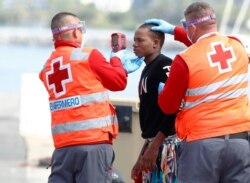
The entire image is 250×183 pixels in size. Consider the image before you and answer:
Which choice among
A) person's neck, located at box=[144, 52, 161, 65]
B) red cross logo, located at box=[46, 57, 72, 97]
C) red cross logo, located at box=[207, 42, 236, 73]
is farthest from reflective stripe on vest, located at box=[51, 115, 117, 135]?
red cross logo, located at box=[207, 42, 236, 73]

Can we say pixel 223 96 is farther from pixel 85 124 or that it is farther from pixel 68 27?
pixel 68 27

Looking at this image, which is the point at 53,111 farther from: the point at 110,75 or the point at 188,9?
the point at 188,9

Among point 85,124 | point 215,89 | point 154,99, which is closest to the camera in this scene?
point 215,89

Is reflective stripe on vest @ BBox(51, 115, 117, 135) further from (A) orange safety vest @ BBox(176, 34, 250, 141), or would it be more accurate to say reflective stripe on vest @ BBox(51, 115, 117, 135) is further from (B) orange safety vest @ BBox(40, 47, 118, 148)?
(A) orange safety vest @ BBox(176, 34, 250, 141)

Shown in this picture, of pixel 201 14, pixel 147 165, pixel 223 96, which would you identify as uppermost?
pixel 201 14

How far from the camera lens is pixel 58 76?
6496 mm

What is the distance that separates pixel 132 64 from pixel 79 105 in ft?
2.13

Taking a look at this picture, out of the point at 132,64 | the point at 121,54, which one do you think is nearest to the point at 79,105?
the point at 121,54

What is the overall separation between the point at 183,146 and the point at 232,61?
63 cm

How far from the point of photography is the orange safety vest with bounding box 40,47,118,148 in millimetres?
6379

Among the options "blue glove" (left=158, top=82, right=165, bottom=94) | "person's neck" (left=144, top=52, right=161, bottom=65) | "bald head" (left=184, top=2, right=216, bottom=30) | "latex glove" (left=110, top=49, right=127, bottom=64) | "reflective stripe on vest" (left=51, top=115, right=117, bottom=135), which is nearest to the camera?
"bald head" (left=184, top=2, right=216, bottom=30)

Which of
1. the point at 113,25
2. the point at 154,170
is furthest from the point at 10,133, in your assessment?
the point at 113,25

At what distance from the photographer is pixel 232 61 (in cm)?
604

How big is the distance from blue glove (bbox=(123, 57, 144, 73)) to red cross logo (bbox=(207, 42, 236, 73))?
92 cm
